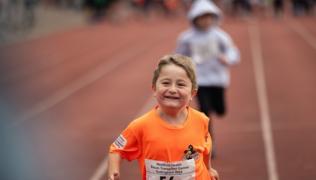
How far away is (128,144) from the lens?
13.9 ft

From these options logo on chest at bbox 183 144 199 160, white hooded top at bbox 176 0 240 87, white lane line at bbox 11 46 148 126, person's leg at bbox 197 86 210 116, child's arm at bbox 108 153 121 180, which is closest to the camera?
child's arm at bbox 108 153 121 180

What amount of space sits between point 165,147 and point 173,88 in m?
0.30

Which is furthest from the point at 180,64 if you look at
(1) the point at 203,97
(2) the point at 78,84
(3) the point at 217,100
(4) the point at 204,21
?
(2) the point at 78,84

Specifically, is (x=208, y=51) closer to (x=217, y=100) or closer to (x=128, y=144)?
(x=217, y=100)

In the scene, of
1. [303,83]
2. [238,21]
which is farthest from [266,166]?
[238,21]

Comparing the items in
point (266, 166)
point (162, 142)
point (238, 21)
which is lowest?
point (266, 166)

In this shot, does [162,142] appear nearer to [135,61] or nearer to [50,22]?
[135,61]

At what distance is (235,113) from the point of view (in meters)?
12.5

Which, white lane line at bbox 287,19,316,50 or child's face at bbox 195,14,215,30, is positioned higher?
white lane line at bbox 287,19,316,50

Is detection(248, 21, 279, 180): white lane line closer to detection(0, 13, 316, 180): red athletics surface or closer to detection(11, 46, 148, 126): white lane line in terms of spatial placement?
detection(0, 13, 316, 180): red athletics surface

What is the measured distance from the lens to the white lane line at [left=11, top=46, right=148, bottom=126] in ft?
42.4

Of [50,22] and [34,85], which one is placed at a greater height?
[50,22]

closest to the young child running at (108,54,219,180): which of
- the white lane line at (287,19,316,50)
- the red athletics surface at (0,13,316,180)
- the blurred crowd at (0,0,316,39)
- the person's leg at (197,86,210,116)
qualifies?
the red athletics surface at (0,13,316,180)

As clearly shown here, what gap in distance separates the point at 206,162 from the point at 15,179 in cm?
334
